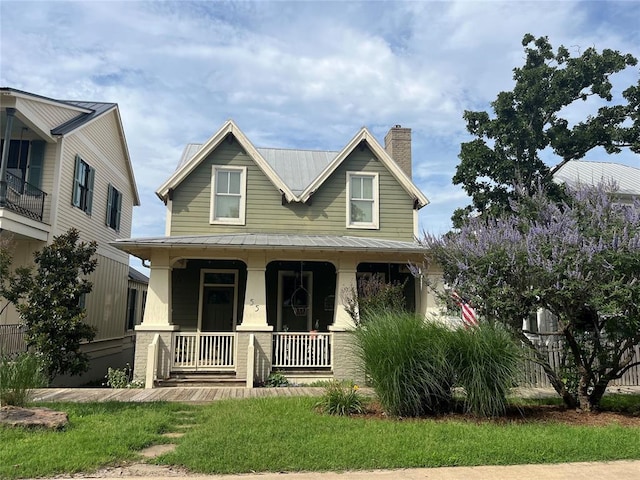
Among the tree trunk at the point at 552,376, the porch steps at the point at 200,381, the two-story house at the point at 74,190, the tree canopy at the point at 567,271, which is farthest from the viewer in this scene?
the two-story house at the point at 74,190

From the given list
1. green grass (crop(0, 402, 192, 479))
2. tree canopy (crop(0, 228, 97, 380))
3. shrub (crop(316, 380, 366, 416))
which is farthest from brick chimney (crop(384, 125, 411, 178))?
green grass (crop(0, 402, 192, 479))

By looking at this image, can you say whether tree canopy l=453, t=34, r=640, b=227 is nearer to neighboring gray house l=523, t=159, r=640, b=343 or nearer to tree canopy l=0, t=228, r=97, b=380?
neighboring gray house l=523, t=159, r=640, b=343

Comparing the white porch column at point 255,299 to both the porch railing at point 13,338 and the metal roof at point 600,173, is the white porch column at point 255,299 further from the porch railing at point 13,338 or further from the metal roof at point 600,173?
the metal roof at point 600,173

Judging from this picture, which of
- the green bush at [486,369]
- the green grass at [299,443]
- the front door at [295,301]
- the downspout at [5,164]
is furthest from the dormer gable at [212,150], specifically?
the green bush at [486,369]

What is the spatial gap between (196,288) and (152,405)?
6325 millimetres

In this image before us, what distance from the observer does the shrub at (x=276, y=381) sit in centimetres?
1202

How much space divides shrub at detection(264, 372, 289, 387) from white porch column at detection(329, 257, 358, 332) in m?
1.75

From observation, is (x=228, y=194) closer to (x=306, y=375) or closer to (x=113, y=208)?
(x=306, y=375)

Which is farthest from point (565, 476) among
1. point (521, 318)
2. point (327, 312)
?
point (327, 312)

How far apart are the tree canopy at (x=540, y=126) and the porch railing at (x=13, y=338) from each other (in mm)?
14374

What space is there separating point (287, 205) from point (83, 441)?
968 cm

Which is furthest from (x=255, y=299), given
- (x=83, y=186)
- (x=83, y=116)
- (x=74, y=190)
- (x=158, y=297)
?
(x=83, y=116)

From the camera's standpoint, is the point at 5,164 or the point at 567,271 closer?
the point at 567,271

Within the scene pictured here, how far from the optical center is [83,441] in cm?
621
